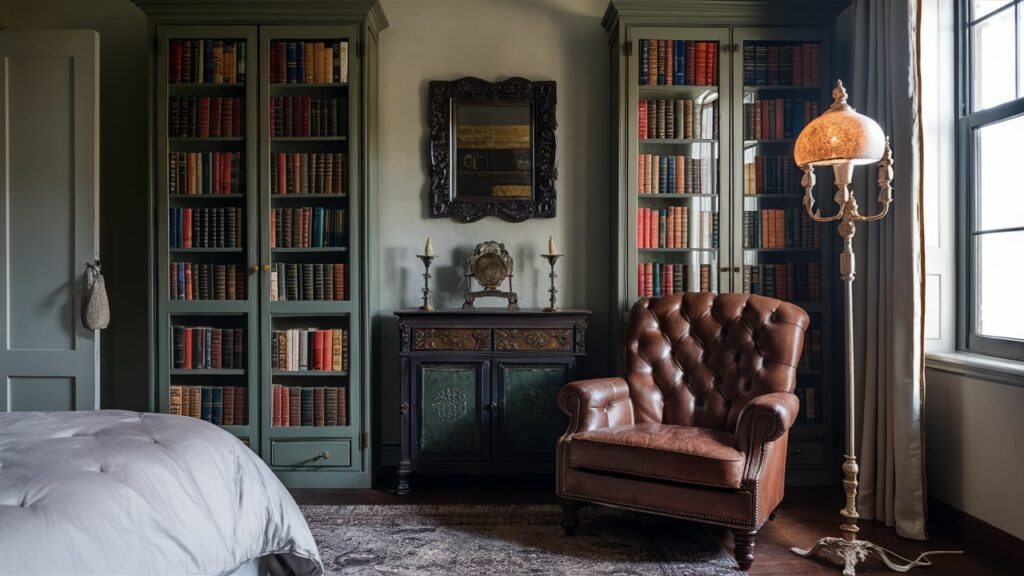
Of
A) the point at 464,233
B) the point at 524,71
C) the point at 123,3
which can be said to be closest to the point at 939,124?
the point at 524,71

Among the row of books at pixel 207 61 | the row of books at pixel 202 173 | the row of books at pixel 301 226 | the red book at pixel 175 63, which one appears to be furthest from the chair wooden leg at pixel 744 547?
the red book at pixel 175 63

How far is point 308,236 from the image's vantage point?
137 inches

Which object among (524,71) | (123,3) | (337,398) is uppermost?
(123,3)

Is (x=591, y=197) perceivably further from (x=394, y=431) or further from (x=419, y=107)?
(x=394, y=431)

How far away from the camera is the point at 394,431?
3824 mm

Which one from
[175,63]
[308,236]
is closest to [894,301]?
[308,236]

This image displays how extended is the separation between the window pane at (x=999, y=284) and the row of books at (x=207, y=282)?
11.5 ft

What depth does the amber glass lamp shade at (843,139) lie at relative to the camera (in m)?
2.29

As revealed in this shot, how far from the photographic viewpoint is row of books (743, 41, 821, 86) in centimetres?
348

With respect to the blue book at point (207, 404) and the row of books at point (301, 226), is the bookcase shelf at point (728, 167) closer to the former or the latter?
the row of books at point (301, 226)

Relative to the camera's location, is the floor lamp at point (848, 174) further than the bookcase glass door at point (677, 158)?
No

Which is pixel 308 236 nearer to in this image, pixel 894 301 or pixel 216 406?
pixel 216 406

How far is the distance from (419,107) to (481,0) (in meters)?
0.72

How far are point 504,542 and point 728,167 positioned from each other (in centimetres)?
217
